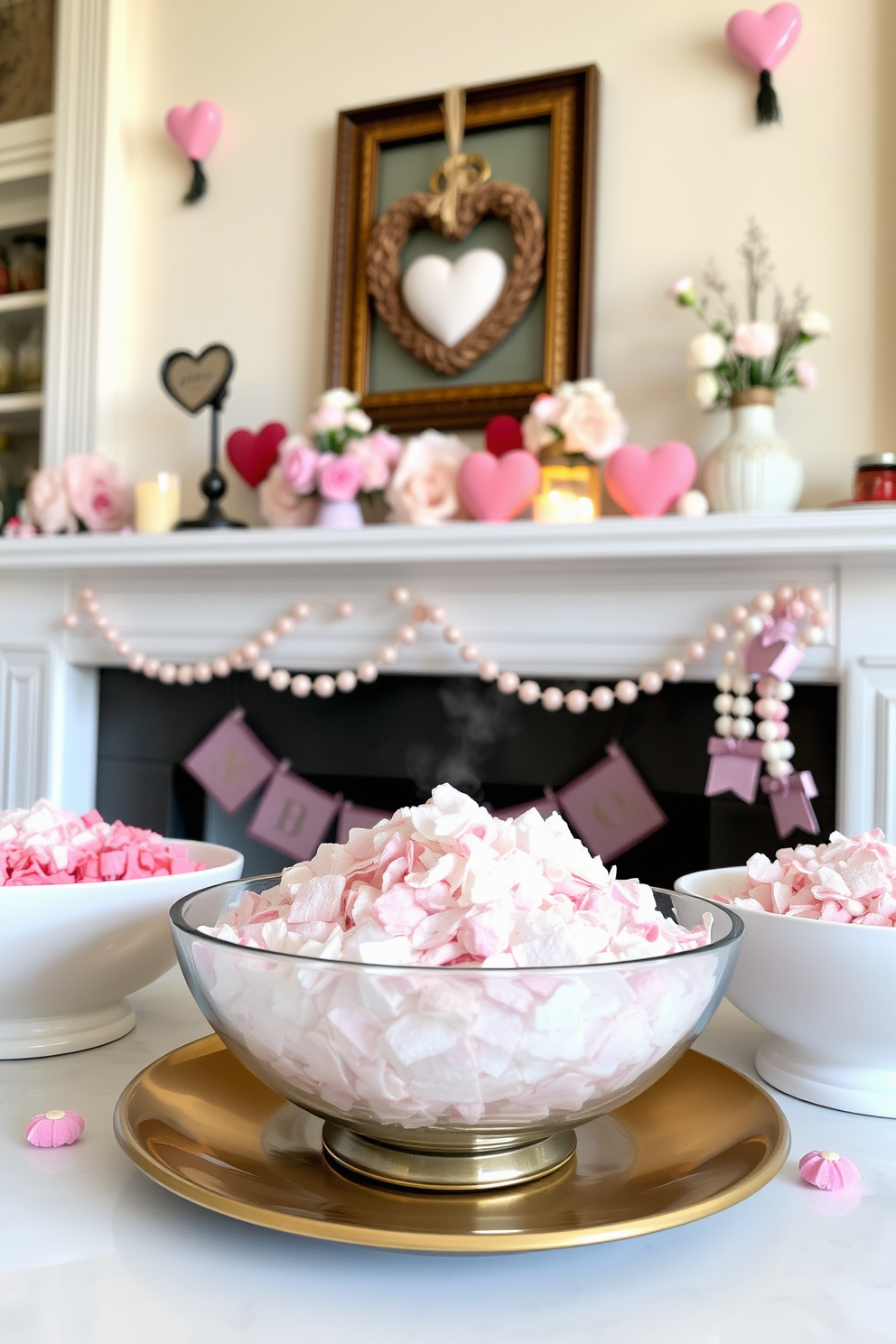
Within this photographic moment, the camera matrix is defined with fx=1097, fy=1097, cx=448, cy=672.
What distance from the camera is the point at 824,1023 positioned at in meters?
0.61

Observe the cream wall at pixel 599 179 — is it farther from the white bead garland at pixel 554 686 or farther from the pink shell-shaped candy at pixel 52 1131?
the pink shell-shaped candy at pixel 52 1131

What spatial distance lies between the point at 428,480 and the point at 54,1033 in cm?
132

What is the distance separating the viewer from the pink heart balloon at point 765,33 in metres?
1.72

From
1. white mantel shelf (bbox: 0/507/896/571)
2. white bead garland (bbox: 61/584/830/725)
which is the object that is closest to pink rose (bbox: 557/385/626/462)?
white mantel shelf (bbox: 0/507/896/571)

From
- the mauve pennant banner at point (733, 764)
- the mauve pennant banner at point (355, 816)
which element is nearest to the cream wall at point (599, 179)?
the mauve pennant banner at point (733, 764)

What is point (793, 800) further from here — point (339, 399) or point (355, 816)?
point (339, 399)

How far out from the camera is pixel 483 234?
77.1 inches

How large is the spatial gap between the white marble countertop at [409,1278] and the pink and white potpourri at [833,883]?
14cm

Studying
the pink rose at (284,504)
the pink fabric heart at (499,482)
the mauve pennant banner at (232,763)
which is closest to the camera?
the pink fabric heart at (499,482)

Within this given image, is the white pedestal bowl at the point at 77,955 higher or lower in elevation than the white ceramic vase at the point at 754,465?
lower

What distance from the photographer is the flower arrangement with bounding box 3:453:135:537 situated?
2152mm

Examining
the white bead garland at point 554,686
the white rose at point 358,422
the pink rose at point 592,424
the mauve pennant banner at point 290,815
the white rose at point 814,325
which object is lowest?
the mauve pennant banner at point 290,815

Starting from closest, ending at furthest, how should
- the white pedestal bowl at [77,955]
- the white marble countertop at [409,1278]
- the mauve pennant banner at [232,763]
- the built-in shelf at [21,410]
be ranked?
the white marble countertop at [409,1278]
the white pedestal bowl at [77,955]
the mauve pennant banner at [232,763]
the built-in shelf at [21,410]

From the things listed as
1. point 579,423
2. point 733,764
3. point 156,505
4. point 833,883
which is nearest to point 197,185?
point 156,505
